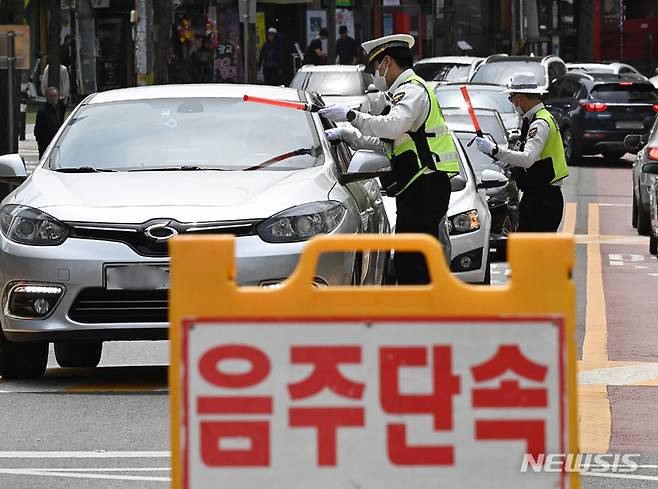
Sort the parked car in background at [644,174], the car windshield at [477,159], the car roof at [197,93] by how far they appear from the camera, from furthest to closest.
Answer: the parked car in background at [644,174], the car windshield at [477,159], the car roof at [197,93]

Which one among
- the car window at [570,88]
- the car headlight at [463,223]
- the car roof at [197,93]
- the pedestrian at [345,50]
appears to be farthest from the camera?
the pedestrian at [345,50]

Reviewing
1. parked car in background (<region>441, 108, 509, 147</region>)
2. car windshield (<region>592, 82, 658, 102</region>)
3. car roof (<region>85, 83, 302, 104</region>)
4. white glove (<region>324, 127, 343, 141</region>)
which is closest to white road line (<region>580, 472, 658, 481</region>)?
white glove (<region>324, 127, 343, 141</region>)

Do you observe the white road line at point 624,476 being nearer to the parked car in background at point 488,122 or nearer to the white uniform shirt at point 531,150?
the white uniform shirt at point 531,150

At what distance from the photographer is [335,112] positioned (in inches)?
385

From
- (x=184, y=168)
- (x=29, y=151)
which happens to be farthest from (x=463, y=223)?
(x=29, y=151)

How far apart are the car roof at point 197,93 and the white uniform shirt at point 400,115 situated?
2.83ft

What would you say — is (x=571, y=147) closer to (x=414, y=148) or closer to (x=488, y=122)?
(x=488, y=122)

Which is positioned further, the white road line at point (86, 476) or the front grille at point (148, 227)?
the front grille at point (148, 227)

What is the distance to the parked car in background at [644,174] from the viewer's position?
57.9 feet

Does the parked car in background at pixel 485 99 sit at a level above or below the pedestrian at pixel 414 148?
below

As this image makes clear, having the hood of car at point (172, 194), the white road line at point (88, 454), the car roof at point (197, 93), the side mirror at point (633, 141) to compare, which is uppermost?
the car roof at point (197, 93)

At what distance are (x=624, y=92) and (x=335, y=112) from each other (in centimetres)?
2199

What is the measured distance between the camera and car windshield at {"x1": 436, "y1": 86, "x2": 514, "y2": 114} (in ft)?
83.6

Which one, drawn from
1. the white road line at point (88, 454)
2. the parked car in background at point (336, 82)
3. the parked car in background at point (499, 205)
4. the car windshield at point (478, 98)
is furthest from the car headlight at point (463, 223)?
the parked car in background at point (336, 82)
